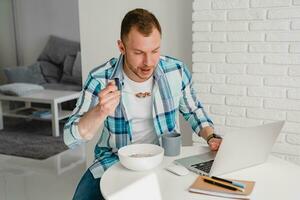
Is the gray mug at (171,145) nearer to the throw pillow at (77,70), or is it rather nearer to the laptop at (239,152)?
the laptop at (239,152)

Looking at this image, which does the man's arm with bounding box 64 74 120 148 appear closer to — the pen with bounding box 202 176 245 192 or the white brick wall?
the pen with bounding box 202 176 245 192

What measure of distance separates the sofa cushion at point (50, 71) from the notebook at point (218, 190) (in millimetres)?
4338

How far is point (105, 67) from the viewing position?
163cm

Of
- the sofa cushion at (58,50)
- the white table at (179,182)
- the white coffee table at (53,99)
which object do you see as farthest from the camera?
the sofa cushion at (58,50)

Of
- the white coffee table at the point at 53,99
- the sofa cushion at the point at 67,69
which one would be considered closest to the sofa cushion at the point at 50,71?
the sofa cushion at the point at 67,69

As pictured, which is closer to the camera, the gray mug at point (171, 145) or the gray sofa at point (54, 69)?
the gray mug at point (171, 145)

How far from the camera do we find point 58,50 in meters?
5.29

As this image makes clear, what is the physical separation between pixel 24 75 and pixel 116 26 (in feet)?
9.46

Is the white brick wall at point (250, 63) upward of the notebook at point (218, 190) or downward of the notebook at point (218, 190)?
upward

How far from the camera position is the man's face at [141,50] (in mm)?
1438

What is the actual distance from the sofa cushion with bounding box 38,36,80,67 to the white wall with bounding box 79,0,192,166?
2.59 meters

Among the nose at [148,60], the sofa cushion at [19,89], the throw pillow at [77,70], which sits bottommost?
the sofa cushion at [19,89]

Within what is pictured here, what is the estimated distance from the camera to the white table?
1.09m

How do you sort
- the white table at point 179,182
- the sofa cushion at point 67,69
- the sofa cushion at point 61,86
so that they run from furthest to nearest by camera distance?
1. the sofa cushion at point 67,69
2. the sofa cushion at point 61,86
3. the white table at point 179,182
